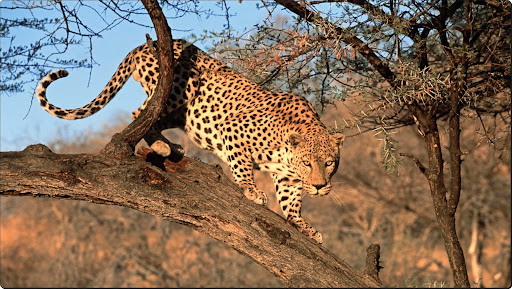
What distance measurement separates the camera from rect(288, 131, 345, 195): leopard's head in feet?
20.4

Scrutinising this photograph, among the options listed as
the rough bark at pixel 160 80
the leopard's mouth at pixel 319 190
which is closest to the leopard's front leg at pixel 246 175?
the leopard's mouth at pixel 319 190

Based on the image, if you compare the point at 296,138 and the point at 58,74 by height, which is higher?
the point at 296,138

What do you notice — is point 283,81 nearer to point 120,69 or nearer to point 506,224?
point 120,69

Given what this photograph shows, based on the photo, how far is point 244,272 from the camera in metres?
18.8

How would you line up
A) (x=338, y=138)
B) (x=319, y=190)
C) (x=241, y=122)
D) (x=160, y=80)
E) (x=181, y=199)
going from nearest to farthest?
(x=181, y=199) → (x=160, y=80) → (x=319, y=190) → (x=338, y=138) → (x=241, y=122)

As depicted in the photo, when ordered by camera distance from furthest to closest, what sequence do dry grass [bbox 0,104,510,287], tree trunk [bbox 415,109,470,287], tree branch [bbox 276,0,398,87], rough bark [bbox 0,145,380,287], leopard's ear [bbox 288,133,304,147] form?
dry grass [bbox 0,104,510,287], leopard's ear [bbox 288,133,304,147], tree trunk [bbox 415,109,470,287], tree branch [bbox 276,0,398,87], rough bark [bbox 0,145,380,287]

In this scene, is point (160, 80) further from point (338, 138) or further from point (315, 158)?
point (338, 138)

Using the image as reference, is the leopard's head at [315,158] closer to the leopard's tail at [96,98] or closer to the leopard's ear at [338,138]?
the leopard's ear at [338,138]

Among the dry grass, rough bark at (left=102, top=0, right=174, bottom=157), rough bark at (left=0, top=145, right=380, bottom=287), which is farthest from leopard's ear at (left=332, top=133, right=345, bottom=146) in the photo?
the dry grass

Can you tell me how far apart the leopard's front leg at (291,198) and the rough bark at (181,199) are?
1424 millimetres

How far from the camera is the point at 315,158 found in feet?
20.6

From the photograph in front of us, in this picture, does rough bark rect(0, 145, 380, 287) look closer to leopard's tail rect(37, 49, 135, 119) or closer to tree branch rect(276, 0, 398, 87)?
leopard's tail rect(37, 49, 135, 119)

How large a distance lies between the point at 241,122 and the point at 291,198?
90 cm

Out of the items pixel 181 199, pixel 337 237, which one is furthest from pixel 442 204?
pixel 337 237
